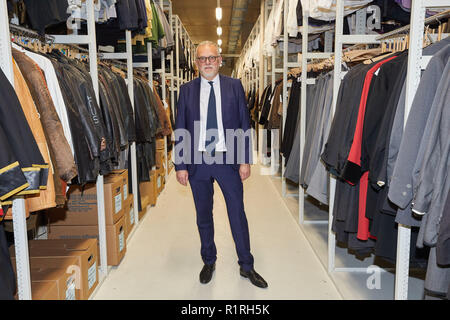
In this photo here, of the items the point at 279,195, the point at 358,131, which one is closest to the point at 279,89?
the point at 279,195

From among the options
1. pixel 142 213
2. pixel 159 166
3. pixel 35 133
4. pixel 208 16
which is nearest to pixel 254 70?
pixel 208 16

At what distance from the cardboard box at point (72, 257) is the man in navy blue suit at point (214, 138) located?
0.73 m

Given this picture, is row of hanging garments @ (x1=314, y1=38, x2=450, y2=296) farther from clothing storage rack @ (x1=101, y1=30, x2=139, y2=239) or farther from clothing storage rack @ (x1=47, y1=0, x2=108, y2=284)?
clothing storage rack @ (x1=101, y1=30, x2=139, y2=239)

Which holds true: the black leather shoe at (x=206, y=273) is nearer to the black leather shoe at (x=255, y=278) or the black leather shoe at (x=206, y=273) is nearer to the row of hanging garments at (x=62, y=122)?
the black leather shoe at (x=255, y=278)

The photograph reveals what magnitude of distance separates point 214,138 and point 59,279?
4.00 ft

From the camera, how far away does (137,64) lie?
441 cm

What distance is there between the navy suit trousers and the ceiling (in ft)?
27.8

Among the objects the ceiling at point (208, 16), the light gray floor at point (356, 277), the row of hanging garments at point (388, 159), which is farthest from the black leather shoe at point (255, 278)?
the ceiling at point (208, 16)

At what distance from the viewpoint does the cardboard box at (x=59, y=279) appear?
185 cm

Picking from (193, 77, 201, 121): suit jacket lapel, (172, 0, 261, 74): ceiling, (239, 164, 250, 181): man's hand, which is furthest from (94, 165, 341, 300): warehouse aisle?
(172, 0, 261, 74): ceiling

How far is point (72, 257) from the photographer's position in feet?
6.81

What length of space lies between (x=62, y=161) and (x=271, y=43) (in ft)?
13.1
